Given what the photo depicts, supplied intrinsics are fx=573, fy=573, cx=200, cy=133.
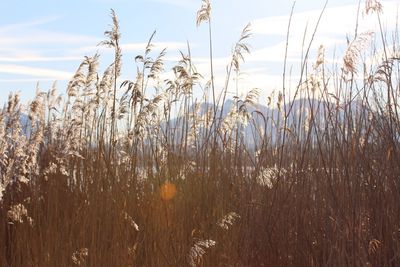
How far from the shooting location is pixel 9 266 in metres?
3.92

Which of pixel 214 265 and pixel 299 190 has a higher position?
pixel 299 190

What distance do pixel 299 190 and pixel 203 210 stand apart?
0.65 metres

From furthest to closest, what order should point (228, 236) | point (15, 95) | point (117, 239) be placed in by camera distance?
1. point (15, 95)
2. point (228, 236)
3. point (117, 239)

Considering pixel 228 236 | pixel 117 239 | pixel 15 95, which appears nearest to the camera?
pixel 117 239

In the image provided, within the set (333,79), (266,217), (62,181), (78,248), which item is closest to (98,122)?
(62,181)

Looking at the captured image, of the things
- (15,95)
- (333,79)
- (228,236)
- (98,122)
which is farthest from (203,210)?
(15,95)

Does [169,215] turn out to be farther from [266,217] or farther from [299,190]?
[299,190]

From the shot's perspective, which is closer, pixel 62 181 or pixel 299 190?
pixel 299 190

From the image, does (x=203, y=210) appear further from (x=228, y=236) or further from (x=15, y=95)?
(x=15, y=95)

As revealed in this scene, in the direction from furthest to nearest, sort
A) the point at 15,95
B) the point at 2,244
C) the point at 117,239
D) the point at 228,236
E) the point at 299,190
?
the point at 15,95, the point at 2,244, the point at 299,190, the point at 228,236, the point at 117,239

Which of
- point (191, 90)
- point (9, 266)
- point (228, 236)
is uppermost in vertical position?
point (191, 90)

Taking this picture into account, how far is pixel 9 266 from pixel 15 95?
1512 mm

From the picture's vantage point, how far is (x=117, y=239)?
3.12 m

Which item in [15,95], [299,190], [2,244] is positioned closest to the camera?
[299,190]
